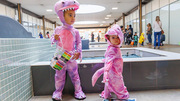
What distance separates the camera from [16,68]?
1.96 meters

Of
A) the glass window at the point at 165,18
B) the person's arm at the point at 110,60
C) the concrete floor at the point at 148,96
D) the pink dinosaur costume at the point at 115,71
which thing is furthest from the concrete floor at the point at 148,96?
the glass window at the point at 165,18

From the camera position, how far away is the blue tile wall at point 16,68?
1674mm

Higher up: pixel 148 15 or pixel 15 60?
pixel 148 15

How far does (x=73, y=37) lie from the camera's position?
7.37 feet

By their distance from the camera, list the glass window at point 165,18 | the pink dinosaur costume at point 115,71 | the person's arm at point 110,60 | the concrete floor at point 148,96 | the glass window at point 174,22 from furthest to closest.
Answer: the glass window at point 165,18 < the glass window at point 174,22 < the concrete floor at point 148,96 < the pink dinosaur costume at point 115,71 < the person's arm at point 110,60

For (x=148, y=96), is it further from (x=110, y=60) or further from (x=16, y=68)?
(x=16, y=68)

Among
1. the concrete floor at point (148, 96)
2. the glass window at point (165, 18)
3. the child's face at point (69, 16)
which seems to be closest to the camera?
the child's face at point (69, 16)

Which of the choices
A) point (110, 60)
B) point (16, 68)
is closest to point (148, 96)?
point (110, 60)

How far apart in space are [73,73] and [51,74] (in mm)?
471

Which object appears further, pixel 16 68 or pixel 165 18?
pixel 165 18

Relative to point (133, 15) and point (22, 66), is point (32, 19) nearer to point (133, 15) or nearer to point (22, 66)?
point (133, 15)

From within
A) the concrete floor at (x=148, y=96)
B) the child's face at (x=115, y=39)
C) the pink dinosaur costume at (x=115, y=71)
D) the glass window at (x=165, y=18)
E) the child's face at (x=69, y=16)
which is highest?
the glass window at (x=165, y=18)

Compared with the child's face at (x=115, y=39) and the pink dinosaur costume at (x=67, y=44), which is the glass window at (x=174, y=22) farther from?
the pink dinosaur costume at (x=67, y=44)

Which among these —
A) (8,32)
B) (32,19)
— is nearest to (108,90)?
(8,32)
